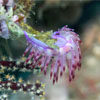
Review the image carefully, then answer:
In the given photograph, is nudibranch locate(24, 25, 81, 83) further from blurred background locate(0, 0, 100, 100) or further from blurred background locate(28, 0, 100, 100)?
blurred background locate(28, 0, 100, 100)

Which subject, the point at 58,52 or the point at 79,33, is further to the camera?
the point at 79,33

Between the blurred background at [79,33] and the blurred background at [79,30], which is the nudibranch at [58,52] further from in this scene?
the blurred background at [79,30]

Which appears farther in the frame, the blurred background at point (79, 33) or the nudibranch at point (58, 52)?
the blurred background at point (79, 33)

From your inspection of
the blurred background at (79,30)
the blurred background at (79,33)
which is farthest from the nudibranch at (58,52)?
the blurred background at (79,30)

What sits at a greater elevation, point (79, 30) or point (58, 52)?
point (79, 30)

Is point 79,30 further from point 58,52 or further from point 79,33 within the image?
point 58,52

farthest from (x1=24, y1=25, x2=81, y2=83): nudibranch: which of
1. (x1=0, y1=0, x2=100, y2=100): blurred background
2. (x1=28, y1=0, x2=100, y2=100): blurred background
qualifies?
(x1=28, y1=0, x2=100, y2=100): blurred background

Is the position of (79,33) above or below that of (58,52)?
above

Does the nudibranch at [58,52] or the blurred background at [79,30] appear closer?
the nudibranch at [58,52]

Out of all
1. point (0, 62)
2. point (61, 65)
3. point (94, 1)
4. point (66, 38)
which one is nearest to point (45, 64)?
point (61, 65)

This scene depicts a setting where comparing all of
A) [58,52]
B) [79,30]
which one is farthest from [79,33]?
[58,52]

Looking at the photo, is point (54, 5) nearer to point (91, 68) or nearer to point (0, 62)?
point (91, 68)
